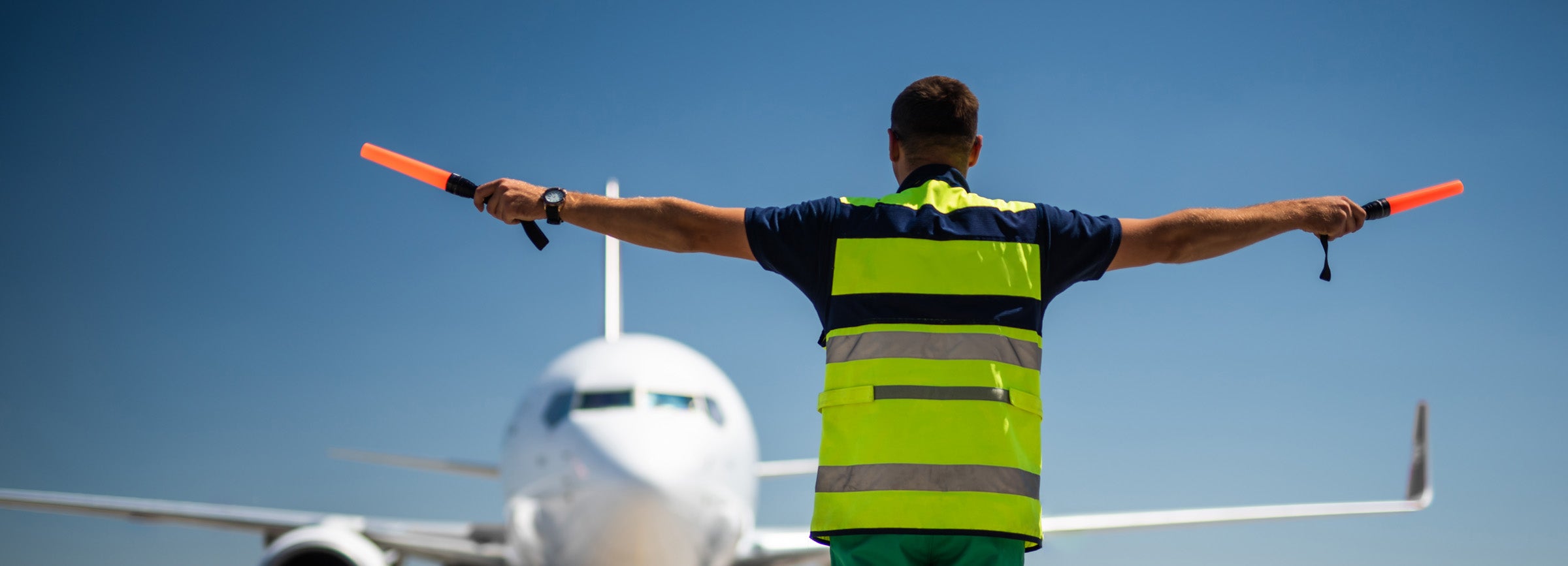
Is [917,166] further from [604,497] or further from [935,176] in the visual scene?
[604,497]

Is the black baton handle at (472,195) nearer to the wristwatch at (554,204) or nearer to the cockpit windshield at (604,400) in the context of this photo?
the wristwatch at (554,204)

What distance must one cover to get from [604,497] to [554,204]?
23.9 feet

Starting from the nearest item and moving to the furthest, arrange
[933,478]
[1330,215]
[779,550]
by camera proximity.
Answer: [933,478]
[1330,215]
[779,550]

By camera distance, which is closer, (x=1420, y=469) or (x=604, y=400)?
(x=604, y=400)

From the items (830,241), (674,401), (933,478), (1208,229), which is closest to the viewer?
(933,478)

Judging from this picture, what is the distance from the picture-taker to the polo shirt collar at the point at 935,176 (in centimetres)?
271

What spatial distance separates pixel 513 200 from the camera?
280 cm

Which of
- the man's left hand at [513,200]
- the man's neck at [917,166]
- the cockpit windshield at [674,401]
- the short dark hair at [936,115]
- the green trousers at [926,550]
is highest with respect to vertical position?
the short dark hair at [936,115]

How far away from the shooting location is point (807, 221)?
2.62 m

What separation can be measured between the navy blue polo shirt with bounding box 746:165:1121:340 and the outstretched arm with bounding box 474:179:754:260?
6 centimetres

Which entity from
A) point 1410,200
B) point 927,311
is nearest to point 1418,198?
point 1410,200

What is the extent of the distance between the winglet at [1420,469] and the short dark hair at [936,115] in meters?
15.3

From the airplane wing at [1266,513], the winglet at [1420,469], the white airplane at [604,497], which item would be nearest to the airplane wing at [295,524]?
the white airplane at [604,497]

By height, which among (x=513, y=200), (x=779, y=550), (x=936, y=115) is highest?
(x=936, y=115)
